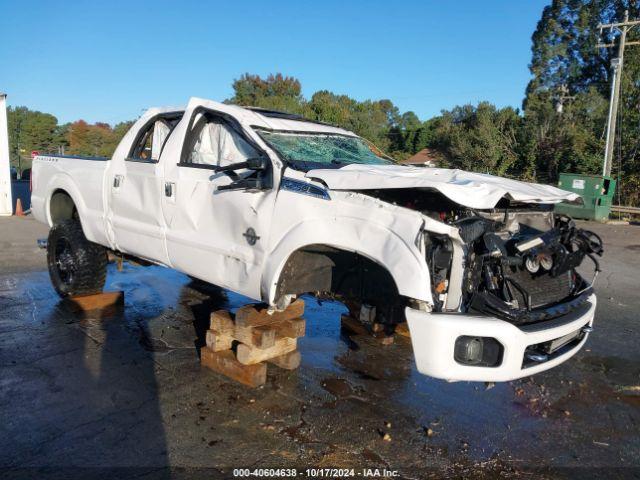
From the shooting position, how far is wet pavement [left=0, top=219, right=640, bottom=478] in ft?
9.70

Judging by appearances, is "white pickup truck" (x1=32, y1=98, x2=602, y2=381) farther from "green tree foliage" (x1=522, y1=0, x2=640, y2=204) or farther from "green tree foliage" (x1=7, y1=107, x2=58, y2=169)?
"green tree foliage" (x1=7, y1=107, x2=58, y2=169)

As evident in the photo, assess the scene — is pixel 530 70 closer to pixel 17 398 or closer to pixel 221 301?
pixel 221 301

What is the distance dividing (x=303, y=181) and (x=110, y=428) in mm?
1929

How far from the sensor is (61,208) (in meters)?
5.90

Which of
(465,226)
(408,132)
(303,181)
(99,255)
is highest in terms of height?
(408,132)

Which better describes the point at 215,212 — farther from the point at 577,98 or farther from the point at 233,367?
the point at 577,98

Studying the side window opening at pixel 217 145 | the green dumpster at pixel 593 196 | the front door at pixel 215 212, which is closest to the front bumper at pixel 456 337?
the front door at pixel 215 212

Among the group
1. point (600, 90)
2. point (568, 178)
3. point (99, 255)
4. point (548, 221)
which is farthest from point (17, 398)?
point (600, 90)

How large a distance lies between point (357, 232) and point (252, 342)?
Result: 1.44 m

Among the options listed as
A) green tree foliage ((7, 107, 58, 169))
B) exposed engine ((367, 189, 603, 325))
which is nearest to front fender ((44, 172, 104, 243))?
exposed engine ((367, 189, 603, 325))

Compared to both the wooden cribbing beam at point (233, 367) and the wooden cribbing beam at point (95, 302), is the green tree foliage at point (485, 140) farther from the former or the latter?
the wooden cribbing beam at point (233, 367)

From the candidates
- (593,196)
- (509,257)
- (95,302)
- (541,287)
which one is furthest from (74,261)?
(593,196)

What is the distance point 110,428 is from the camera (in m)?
3.17

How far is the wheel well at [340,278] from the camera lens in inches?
131
